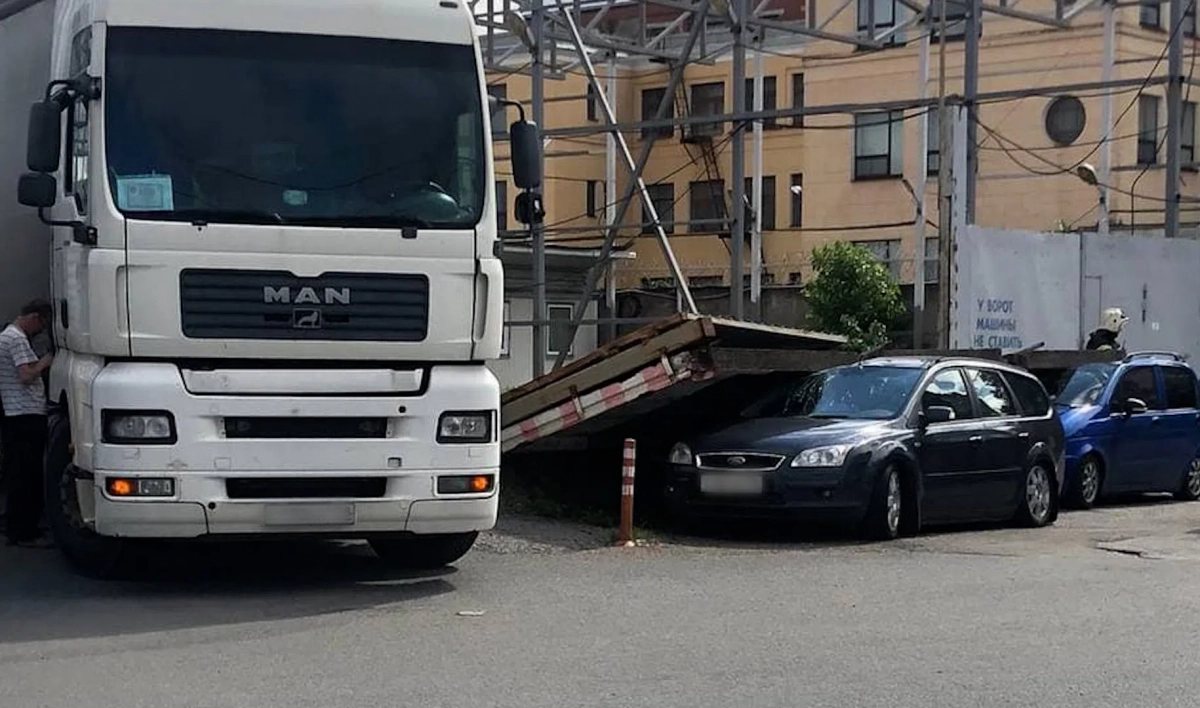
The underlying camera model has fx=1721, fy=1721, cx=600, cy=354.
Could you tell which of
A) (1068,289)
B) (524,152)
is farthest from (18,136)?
(1068,289)

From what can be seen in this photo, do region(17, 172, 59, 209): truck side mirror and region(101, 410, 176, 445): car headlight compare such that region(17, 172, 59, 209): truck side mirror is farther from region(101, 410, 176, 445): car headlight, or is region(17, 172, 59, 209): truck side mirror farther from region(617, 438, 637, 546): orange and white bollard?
region(617, 438, 637, 546): orange and white bollard

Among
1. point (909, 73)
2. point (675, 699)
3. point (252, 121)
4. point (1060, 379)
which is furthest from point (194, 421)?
point (909, 73)

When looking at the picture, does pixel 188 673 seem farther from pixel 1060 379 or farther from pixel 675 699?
pixel 1060 379

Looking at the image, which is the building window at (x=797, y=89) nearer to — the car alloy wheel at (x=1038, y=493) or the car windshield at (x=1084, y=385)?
the car windshield at (x=1084, y=385)

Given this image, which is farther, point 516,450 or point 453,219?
point 516,450

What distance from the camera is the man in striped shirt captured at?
41.1ft

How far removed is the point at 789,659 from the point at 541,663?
1295 mm

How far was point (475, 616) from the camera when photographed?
10.4 meters

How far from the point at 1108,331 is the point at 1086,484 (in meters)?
4.39

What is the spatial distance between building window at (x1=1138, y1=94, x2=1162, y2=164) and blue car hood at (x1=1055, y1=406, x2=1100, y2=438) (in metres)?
21.6

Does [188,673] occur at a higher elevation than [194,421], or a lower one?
lower

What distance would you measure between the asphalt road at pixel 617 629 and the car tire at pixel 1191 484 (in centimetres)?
590

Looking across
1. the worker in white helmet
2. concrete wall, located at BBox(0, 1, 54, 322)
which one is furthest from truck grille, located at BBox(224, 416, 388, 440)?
the worker in white helmet

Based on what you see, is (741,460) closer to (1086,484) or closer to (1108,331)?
(1086,484)
